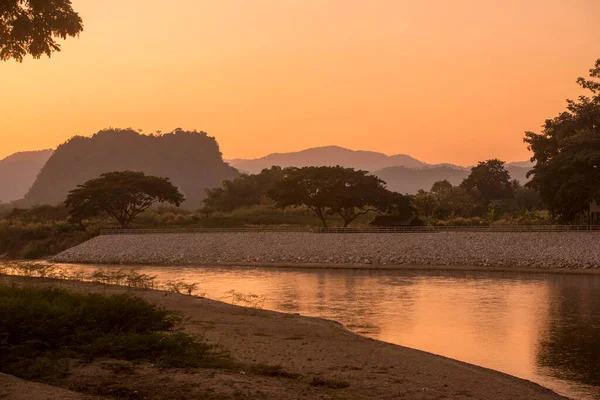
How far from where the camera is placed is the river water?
2177cm

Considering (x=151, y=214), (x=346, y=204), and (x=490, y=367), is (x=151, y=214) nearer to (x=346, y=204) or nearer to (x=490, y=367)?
(x=346, y=204)

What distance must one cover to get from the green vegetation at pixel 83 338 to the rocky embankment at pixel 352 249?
43.1 m

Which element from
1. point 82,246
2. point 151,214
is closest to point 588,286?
point 82,246

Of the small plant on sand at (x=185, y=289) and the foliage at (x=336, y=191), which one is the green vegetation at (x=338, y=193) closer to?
the foliage at (x=336, y=191)

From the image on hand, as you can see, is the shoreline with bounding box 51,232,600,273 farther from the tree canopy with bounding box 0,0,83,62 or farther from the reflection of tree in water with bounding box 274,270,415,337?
the tree canopy with bounding box 0,0,83,62

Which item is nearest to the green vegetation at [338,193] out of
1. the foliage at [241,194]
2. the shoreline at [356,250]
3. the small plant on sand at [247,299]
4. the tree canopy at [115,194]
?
the shoreline at [356,250]

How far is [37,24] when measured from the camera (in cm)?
2873

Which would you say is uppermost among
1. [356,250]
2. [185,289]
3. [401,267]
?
[356,250]

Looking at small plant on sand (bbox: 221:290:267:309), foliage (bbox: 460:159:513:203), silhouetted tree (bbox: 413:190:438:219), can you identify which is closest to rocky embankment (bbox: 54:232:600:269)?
small plant on sand (bbox: 221:290:267:309)

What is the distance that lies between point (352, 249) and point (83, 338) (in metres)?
50.2

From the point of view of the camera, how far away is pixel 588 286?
44312mm

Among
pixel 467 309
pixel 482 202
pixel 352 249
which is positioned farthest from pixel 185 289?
pixel 482 202

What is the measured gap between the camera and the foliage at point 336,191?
264ft

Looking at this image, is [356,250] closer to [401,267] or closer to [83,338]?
[401,267]
